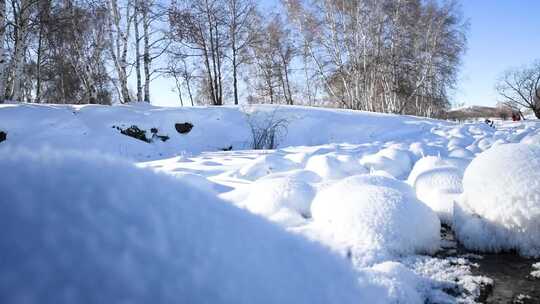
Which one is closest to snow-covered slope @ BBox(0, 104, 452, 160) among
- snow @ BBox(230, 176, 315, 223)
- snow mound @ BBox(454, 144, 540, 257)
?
snow @ BBox(230, 176, 315, 223)

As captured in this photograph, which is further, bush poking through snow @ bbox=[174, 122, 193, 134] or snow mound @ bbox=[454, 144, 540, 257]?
bush poking through snow @ bbox=[174, 122, 193, 134]

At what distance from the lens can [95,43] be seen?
1320cm

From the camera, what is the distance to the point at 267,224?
0.89m

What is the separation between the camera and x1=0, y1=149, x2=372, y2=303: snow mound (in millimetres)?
483

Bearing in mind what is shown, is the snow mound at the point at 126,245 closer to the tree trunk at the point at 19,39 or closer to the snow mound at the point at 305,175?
the snow mound at the point at 305,175

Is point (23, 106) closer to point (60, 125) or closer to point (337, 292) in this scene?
point (60, 125)

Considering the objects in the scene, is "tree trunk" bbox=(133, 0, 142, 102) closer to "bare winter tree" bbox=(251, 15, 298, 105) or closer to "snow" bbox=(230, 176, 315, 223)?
"bare winter tree" bbox=(251, 15, 298, 105)

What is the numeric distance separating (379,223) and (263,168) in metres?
1.77

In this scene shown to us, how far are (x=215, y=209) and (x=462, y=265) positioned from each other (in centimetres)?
118

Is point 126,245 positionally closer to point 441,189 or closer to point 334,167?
point 441,189

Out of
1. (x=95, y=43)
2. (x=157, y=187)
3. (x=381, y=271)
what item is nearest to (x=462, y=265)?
(x=381, y=271)

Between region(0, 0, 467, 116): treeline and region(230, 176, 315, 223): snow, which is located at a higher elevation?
region(0, 0, 467, 116): treeline

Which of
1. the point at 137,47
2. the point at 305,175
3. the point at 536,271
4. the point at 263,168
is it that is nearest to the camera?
the point at 536,271

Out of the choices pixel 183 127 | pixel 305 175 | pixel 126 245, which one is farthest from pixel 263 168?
pixel 183 127
